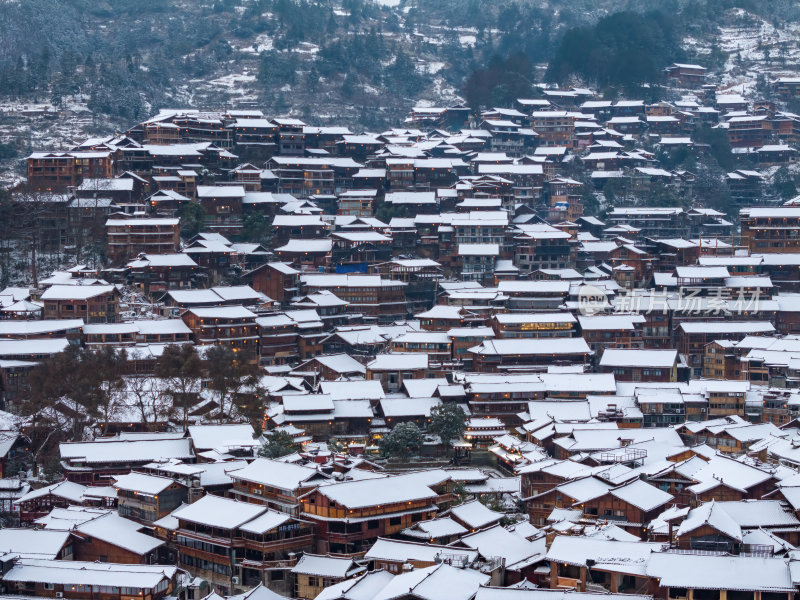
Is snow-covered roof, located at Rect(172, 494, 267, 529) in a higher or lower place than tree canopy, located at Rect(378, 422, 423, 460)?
higher

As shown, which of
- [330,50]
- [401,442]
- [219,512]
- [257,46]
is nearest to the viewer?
[219,512]

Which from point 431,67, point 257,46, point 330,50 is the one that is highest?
point 257,46

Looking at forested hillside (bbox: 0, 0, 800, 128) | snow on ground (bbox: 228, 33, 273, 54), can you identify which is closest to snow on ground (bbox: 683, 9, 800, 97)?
forested hillside (bbox: 0, 0, 800, 128)

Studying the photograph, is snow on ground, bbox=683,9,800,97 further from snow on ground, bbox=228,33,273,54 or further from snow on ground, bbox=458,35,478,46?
snow on ground, bbox=228,33,273,54

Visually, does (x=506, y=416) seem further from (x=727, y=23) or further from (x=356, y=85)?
(x=727, y=23)

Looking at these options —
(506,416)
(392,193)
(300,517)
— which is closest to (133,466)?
(300,517)

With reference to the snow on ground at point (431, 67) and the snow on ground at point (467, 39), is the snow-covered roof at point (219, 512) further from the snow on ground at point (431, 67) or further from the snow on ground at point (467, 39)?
the snow on ground at point (467, 39)

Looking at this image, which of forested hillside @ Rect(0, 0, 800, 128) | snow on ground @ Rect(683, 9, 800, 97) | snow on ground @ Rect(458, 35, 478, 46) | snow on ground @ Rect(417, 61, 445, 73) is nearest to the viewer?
forested hillside @ Rect(0, 0, 800, 128)

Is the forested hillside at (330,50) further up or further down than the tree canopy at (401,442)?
further up

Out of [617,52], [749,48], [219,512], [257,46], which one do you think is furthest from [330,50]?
[219,512]

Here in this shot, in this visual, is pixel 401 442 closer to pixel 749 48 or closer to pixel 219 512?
pixel 219 512

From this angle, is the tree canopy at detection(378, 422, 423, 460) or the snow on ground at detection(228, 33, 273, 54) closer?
the tree canopy at detection(378, 422, 423, 460)

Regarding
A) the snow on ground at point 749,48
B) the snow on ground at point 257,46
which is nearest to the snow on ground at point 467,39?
the snow on ground at point 257,46
